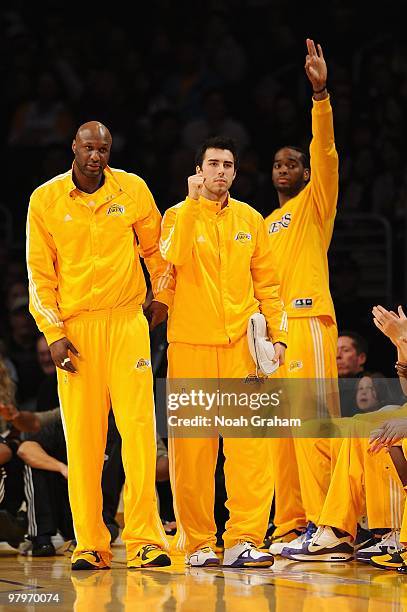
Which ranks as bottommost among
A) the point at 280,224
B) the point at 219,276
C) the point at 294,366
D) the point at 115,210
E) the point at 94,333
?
the point at 294,366

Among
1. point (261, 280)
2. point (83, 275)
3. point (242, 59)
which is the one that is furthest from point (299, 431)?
point (242, 59)

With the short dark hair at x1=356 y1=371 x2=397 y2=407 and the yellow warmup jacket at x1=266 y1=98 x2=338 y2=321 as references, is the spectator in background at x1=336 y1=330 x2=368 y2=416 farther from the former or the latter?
the yellow warmup jacket at x1=266 y1=98 x2=338 y2=321

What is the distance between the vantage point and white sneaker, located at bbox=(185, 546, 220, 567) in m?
5.99

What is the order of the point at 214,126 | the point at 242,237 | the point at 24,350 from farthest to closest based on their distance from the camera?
the point at 214,126, the point at 24,350, the point at 242,237

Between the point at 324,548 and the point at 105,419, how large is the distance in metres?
1.34

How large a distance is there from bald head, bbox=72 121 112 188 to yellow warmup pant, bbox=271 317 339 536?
4.92 ft

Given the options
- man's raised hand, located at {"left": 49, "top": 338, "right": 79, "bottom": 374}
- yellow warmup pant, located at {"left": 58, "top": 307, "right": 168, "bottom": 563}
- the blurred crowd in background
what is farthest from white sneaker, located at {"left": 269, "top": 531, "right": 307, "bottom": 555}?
the blurred crowd in background

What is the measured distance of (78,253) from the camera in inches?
236

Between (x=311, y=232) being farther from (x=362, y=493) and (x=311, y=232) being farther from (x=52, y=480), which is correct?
(x=52, y=480)

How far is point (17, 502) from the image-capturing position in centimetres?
758

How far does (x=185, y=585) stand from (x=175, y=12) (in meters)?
8.55

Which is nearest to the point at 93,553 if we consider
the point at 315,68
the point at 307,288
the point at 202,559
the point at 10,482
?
the point at 202,559

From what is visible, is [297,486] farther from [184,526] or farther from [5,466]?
[5,466]

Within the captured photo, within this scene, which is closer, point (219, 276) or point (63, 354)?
point (63, 354)
